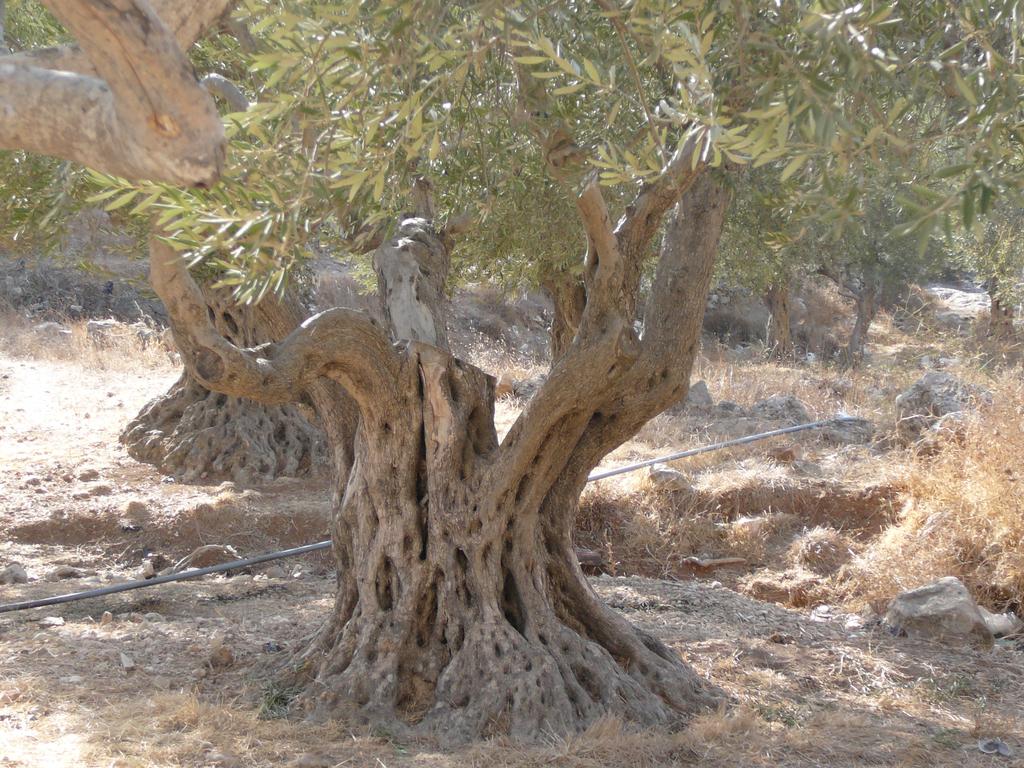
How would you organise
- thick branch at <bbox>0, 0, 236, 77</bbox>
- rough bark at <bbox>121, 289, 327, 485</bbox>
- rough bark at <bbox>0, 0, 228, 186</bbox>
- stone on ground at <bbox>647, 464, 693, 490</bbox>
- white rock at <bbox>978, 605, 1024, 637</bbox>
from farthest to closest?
rough bark at <bbox>121, 289, 327, 485</bbox> < stone on ground at <bbox>647, 464, 693, 490</bbox> < white rock at <bbox>978, 605, 1024, 637</bbox> < thick branch at <bbox>0, 0, 236, 77</bbox> < rough bark at <bbox>0, 0, 228, 186</bbox>

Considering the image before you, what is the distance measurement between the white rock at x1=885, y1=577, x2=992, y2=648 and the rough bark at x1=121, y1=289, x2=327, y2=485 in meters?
5.82

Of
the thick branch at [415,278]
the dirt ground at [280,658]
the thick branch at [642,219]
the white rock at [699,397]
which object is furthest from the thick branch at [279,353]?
the white rock at [699,397]

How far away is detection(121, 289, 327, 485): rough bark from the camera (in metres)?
9.38

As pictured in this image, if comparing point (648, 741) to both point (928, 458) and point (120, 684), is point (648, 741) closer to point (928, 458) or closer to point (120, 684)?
point (120, 684)

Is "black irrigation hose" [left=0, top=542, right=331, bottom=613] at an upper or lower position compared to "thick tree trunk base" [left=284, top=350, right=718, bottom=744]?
lower

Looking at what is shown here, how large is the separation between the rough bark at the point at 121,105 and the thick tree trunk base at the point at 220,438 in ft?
25.5

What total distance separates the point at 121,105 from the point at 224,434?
830 centimetres

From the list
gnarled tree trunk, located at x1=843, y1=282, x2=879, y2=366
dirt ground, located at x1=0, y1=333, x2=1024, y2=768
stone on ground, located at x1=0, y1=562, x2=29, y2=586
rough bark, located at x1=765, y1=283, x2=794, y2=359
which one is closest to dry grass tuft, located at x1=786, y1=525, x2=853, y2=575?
dirt ground, located at x1=0, y1=333, x2=1024, y2=768

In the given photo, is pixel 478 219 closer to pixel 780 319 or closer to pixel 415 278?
pixel 415 278

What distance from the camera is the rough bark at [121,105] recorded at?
1.65m

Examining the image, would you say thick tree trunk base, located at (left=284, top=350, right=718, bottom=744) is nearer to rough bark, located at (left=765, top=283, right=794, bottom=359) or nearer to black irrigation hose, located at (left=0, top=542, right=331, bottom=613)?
black irrigation hose, located at (left=0, top=542, right=331, bottom=613)

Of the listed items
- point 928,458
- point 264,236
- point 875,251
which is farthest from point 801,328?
point 264,236

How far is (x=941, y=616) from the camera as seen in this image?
233 inches

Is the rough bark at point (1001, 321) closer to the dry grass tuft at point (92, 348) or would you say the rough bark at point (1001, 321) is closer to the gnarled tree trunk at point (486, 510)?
the dry grass tuft at point (92, 348)
